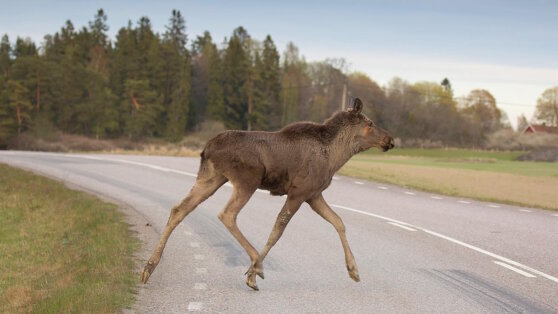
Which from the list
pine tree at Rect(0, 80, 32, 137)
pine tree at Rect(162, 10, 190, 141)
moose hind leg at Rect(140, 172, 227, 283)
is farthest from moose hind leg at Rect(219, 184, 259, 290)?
pine tree at Rect(162, 10, 190, 141)

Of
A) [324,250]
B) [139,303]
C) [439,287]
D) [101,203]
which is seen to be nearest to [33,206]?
[101,203]

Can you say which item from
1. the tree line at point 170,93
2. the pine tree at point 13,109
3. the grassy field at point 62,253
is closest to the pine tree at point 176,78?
the tree line at point 170,93

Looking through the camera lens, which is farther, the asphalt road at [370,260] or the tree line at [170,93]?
the tree line at [170,93]

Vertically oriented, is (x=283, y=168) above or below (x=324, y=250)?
above

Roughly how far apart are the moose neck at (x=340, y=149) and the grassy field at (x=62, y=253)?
2.73m

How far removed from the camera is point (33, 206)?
16906 millimetres

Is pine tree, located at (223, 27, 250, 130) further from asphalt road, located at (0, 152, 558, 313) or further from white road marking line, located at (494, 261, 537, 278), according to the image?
white road marking line, located at (494, 261, 537, 278)

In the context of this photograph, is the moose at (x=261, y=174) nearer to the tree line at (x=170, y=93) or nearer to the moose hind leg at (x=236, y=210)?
the moose hind leg at (x=236, y=210)

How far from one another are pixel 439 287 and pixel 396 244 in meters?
3.17

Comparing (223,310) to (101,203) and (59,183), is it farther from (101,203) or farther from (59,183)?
(59,183)

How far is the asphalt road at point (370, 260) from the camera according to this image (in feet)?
23.1

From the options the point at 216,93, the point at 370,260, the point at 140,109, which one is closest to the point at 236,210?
the point at 370,260

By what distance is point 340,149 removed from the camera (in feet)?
24.9

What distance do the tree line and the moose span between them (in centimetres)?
6545
